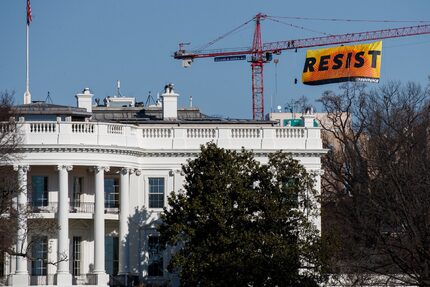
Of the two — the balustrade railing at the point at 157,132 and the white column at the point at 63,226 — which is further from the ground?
the balustrade railing at the point at 157,132

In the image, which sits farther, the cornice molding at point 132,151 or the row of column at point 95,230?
the cornice molding at point 132,151

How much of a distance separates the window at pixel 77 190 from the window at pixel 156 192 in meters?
4.23

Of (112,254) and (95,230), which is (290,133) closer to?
(112,254)

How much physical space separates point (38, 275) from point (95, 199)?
5.55 m

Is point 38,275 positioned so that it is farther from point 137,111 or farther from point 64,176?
point 137,111

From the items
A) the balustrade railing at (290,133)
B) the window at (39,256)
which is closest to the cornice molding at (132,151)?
the balustrade railing at (290,133)

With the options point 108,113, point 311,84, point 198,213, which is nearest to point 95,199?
point 198,213

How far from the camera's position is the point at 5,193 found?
102125mm

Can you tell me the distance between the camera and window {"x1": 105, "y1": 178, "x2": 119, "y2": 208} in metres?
119

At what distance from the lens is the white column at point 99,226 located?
4508 inches

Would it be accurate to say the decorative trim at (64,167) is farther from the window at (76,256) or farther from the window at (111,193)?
the window at (76,256)

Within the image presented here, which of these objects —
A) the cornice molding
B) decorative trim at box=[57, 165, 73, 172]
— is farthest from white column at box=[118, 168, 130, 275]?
decorative trim at box=[57, 165, 73, 172]

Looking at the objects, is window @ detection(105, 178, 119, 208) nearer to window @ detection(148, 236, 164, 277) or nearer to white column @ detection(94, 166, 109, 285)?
white column @ detection(94, 166, 109, 285)

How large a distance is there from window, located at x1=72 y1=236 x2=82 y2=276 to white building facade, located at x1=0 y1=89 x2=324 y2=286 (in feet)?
0.20
